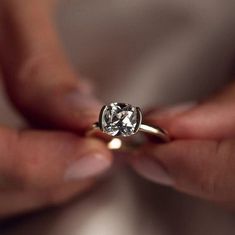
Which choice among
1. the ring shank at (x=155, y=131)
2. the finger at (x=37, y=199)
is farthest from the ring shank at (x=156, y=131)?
the finger at (x=37, y=199)

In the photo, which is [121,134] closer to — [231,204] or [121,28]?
[231,204]

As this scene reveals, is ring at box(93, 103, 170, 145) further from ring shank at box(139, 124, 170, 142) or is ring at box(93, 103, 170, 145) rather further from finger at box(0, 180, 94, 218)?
finger at box(0, 180, 94, 218)

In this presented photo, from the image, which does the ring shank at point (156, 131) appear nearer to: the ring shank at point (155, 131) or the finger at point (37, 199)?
the ring shank at point (155, 131)

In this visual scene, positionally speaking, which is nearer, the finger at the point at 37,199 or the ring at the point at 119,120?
the ring at the point at 119,120

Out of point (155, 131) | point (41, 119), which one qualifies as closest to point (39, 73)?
point (41, 119)

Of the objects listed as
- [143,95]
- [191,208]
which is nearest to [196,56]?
[143,95]

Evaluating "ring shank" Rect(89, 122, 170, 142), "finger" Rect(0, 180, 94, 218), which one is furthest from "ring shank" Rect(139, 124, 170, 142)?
"finger" Rect(0, 180, 94, 218)

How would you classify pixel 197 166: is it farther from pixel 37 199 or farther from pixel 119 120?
pixel 37 199
